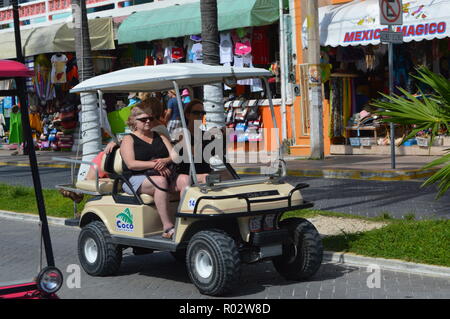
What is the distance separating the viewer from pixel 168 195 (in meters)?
8.12

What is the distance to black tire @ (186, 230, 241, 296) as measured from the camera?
7.23 metres

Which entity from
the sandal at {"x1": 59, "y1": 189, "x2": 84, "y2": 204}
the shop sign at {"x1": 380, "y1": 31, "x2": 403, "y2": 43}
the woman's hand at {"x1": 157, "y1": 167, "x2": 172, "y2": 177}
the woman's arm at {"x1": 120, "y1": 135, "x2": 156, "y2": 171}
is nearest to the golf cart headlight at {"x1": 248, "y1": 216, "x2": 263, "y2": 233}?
the woman's hand at {"x1": 157, "y1": 167, "x2": 172, "y2": 177}

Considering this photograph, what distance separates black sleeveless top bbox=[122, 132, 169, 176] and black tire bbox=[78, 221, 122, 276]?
0.68m

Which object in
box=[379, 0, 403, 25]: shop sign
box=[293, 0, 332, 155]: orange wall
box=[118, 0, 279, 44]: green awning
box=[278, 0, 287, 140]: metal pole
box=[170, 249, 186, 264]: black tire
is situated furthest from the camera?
box=[278, 0, 287, 140]: metal pole

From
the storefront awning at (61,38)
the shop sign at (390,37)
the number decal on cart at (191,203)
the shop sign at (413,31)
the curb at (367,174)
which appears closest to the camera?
the number decal on cart at (191,203)

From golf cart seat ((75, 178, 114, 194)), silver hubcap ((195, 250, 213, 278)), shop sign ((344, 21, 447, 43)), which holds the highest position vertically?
shop sign ((344, 21, 447, 43))

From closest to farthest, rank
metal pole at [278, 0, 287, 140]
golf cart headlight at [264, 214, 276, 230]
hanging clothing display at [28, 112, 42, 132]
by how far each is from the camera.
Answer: golf cart headlight at [264, 214, 276, 230]
metal pole at [278, 0, 287, 140]
hanging clothing display at [28, 112, 42, 132]

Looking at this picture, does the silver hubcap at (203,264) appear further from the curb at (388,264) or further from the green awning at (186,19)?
the green awning at (186,19)

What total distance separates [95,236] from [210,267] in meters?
1.62

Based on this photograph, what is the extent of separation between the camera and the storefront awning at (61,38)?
25656 mm

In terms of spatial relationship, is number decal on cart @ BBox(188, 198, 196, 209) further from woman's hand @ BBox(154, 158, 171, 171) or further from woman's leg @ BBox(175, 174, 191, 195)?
woman's hand @ BBox(154, 158, 171, 171)

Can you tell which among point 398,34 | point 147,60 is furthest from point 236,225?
point 147,60

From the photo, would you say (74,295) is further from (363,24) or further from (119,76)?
(363,24)

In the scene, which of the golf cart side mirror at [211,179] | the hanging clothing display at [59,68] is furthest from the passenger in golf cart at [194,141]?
the hanging clothing display at [59,68]
